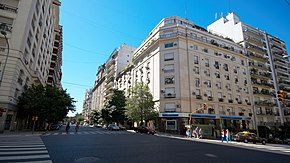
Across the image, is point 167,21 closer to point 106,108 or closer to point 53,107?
point 106,108

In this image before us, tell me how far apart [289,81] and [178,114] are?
48033mm

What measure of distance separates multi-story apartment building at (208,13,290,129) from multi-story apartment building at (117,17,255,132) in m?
4.17

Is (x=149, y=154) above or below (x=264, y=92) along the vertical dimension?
below

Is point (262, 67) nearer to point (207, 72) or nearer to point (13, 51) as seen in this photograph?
point (207, 72)

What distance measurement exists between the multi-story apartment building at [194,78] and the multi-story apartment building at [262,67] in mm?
4168

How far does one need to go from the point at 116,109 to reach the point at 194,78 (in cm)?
2060

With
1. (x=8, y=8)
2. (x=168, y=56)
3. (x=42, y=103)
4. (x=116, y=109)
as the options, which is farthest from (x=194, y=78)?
(x=8, y=8)

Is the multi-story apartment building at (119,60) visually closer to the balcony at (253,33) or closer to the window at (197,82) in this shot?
the window at (197,82)

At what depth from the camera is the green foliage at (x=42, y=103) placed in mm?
21859

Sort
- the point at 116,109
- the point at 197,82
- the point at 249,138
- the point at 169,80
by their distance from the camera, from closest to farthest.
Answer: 1. the point at 249,138
2. the point at 169,80
3. the point at 197,82
4. the point at 116,109

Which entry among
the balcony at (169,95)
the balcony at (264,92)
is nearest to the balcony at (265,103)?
the balcony at (264,92)

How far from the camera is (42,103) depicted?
23.1 metres

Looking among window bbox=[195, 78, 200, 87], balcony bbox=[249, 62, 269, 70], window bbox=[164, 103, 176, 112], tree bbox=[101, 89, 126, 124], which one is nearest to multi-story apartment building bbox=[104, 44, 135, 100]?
tree bbox=[101, 89, 126, 124]

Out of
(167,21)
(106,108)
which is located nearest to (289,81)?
(167,21)
